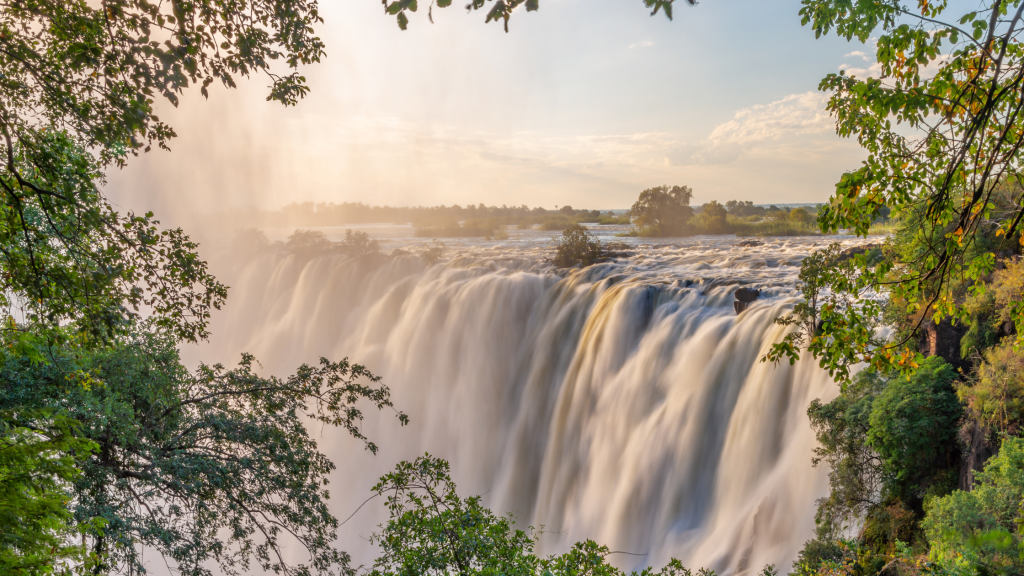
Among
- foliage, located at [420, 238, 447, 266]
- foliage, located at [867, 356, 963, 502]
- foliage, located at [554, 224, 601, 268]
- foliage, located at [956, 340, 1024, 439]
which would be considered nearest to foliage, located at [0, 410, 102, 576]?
foliage, located at [956, 340, 1024, 439]

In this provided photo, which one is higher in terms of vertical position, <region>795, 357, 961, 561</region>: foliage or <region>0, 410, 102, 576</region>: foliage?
<region>0, 410, 102, 576</region>: foliage

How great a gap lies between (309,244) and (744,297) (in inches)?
1477

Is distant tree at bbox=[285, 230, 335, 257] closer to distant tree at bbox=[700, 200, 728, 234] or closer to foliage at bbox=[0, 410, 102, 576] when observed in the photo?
distant tree at bbox=[700, 200, 728, 234]

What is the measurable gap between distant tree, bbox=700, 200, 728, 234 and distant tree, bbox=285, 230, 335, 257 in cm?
2854

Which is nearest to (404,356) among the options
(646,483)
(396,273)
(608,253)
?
(396,273)

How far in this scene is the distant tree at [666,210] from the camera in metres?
33.9

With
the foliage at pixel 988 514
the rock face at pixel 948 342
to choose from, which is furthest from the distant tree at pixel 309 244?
the foliage at pixel 988 514

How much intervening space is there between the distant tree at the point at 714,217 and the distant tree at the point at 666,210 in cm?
135

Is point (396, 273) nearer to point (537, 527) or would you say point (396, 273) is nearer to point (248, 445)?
point (537, 527)

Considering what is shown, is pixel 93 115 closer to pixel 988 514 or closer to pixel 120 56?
pixel 120 56

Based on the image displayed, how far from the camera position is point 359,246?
38062 millimetres

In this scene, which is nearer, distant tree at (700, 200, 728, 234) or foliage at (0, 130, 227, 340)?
foliage at (0, 130, 227, 340)

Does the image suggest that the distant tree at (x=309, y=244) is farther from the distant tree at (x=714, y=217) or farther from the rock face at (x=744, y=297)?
the rock face at (x=744, y=297)

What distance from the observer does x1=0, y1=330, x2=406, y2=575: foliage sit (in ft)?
18.5
